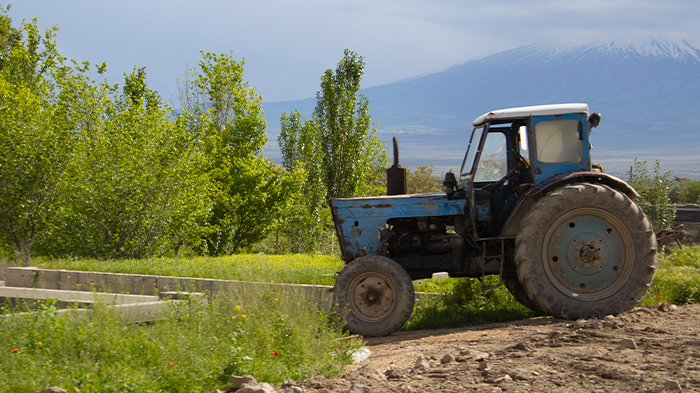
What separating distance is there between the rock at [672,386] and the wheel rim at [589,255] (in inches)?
134

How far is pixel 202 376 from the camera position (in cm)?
494

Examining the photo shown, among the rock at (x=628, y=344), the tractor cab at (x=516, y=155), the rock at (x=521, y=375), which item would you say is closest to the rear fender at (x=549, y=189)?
the tractor cab at (x=516, y=155)

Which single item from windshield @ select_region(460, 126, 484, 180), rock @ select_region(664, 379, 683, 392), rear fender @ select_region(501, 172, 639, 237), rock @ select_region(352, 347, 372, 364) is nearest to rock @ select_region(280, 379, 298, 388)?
rock @ select_region(352, 347, 372, 364)

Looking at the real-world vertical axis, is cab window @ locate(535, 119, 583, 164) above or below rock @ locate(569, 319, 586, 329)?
above

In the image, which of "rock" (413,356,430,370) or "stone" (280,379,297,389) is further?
"rock" (413,356,430,370)

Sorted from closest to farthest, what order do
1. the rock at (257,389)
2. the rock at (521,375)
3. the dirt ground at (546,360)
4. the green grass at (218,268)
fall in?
the rock at (257,389), the dirt ground at (546,360), the rock at (521,375), the green grass at (218,268)

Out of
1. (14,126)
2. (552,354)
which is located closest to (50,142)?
(14,126)

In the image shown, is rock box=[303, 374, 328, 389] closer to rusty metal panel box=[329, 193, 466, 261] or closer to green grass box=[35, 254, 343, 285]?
rusty metal panel box=[329, 193, 466, 261]

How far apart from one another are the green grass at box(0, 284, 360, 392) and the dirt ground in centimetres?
52

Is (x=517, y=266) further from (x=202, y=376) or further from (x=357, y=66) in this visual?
(x=357, y=66)

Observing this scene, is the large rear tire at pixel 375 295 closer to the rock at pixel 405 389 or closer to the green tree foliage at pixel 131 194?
the rock at pixel 405 389

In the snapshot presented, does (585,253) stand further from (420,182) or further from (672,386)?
(420,182)

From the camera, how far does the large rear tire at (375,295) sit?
7.72 metres

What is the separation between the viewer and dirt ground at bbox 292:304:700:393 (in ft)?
14.8
